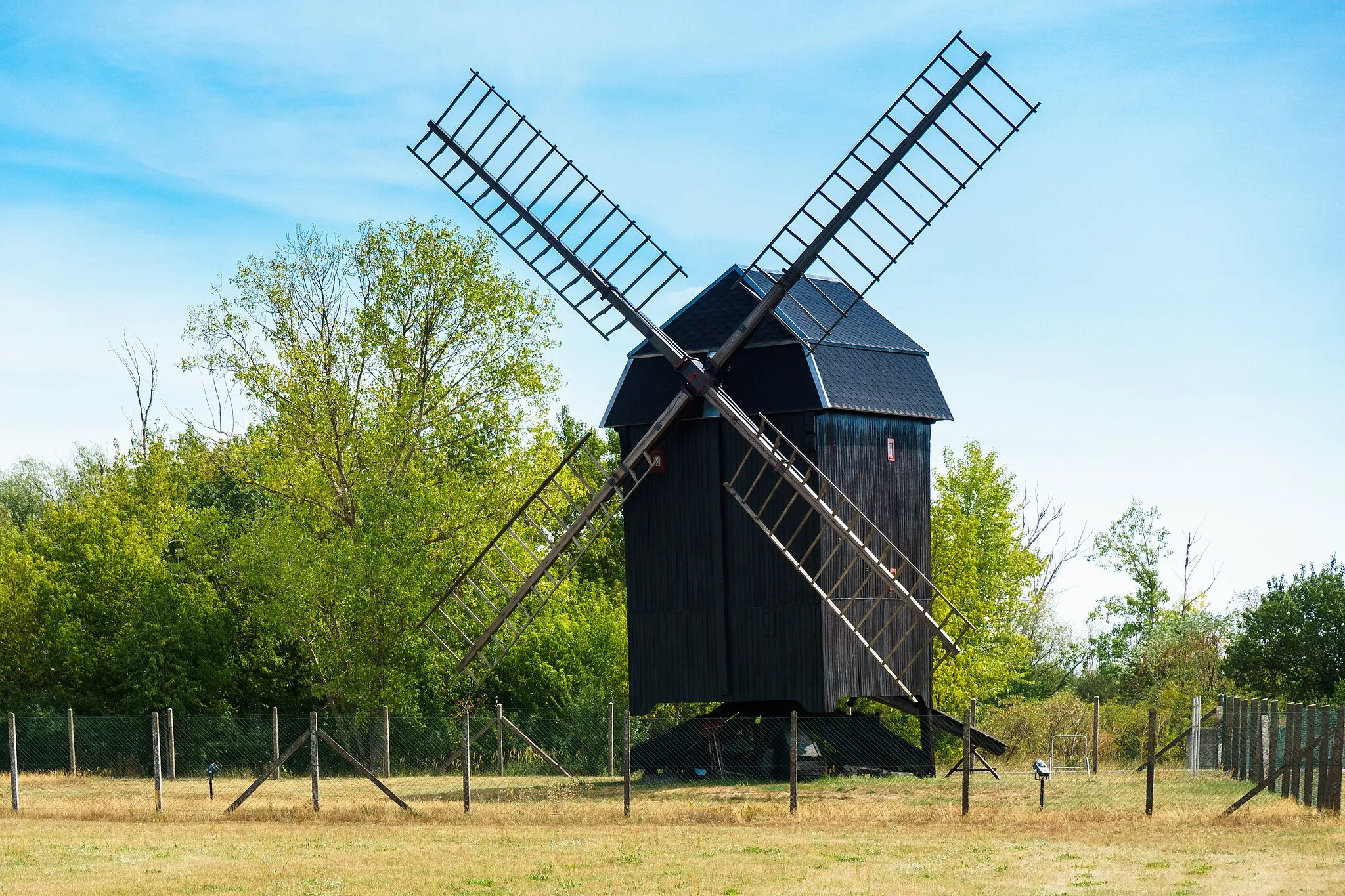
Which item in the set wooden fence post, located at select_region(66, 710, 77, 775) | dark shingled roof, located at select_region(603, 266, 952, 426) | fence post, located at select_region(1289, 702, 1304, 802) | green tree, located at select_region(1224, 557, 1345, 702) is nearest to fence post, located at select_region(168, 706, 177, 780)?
wooden fence post, located at select_region(66, 710, 77, 775)

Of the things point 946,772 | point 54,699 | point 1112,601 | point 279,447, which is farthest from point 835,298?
point 1112,601

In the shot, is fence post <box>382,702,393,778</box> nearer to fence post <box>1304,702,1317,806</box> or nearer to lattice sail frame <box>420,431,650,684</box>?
lattice sail frame <box>420,431,650,684</box>

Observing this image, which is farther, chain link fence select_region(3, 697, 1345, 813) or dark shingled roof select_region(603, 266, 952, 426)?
dark shingled roof select_region(603, 266, 952, 426)

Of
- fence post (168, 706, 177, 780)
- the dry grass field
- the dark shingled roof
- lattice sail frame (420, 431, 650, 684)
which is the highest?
the dark shingled roof

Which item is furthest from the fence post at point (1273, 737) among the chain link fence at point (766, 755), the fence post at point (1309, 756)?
the fence post at point (1309, 756)

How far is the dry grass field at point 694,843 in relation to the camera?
1498 cm

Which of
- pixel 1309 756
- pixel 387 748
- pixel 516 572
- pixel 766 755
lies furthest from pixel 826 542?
pixel 516 572

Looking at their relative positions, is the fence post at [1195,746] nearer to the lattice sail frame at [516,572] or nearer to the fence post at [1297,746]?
the fence post at [1297,746]

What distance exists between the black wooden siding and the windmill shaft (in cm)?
141

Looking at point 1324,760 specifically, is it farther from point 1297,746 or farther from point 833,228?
point 833,228

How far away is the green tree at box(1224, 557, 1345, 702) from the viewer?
1364 inches

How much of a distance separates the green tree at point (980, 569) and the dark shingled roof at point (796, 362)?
15.2 meters

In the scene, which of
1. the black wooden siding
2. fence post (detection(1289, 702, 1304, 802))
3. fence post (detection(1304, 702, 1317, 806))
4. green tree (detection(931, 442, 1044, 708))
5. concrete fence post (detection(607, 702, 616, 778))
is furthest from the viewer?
green tree (detection(931, 442, 1044, 708))

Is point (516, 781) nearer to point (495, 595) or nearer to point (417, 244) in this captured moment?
point (495, 595)
